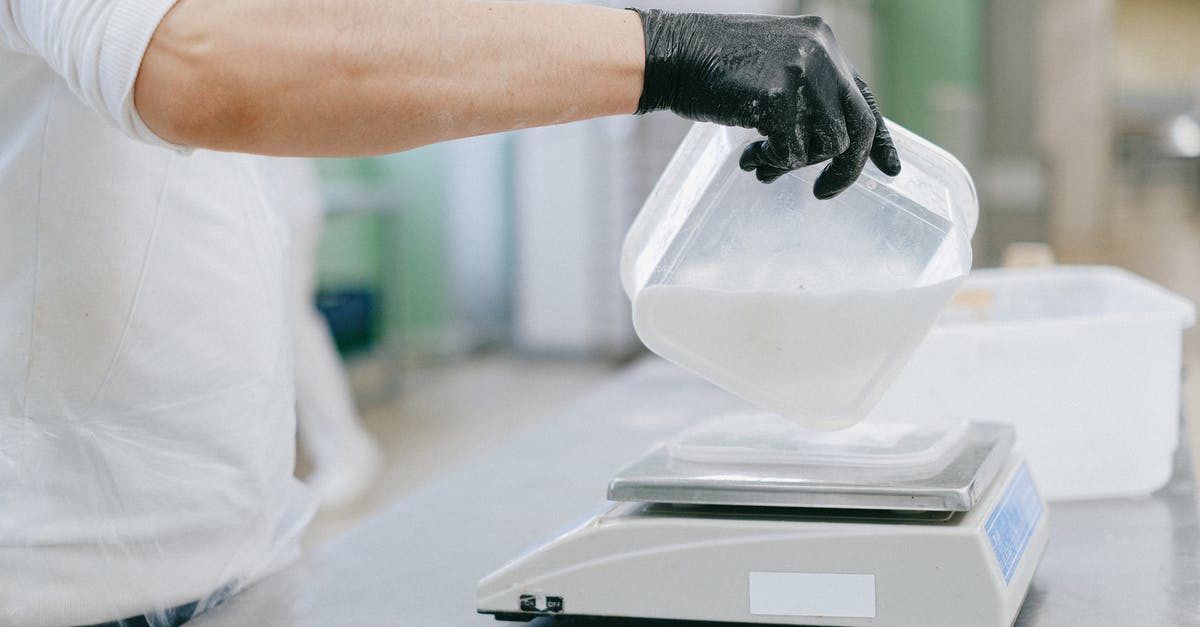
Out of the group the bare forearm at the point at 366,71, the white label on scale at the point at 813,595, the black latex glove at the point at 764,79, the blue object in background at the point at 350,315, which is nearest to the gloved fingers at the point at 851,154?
the black latex glove at the point at 764,79

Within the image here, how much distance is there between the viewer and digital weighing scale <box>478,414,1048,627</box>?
0.73 meters

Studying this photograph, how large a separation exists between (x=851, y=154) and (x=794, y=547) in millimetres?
254

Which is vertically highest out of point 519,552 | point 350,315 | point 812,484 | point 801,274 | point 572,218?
point 801,274

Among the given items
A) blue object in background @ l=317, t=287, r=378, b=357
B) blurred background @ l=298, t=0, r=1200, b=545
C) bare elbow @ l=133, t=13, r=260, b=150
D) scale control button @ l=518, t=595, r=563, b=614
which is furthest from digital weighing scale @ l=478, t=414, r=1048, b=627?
blue object in background @ l=317, t=287, r=378, b=357

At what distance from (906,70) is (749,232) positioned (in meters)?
3.10

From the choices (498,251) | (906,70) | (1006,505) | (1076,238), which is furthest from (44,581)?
(1076,238)

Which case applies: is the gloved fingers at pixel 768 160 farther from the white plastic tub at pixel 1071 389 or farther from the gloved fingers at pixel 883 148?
the white plastic tub at pixel 1071 389

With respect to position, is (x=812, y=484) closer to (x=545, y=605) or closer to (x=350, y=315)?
(x=545, y=605)

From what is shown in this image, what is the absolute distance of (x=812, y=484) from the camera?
767 millimetres

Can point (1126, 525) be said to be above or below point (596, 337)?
above

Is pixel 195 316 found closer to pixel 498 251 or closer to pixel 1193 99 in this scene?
pixel 498 251

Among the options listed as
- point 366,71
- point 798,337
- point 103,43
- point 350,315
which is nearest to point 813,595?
point 798,337

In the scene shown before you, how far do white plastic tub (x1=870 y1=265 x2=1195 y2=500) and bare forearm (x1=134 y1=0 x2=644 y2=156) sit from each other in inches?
20.8

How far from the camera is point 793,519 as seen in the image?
770 millimetres
